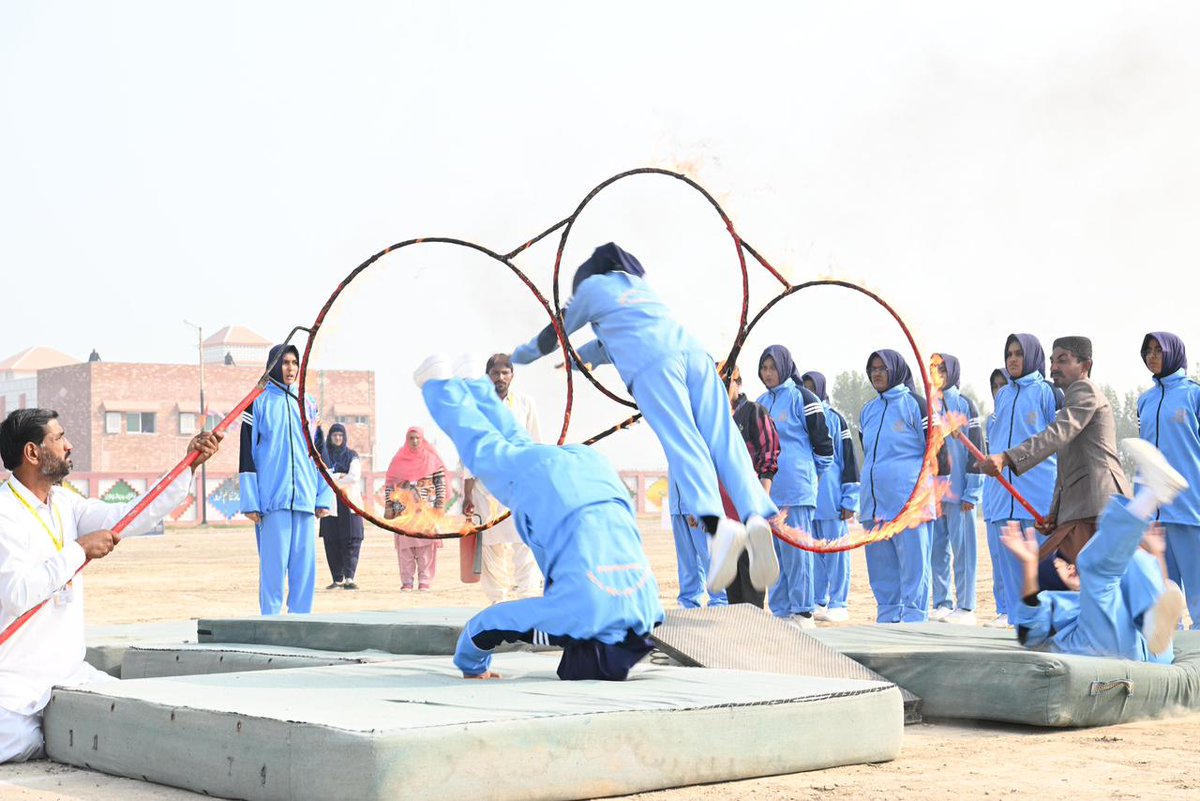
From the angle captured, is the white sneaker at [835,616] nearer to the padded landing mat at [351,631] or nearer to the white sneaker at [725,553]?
the padded landing mat at [351,631]

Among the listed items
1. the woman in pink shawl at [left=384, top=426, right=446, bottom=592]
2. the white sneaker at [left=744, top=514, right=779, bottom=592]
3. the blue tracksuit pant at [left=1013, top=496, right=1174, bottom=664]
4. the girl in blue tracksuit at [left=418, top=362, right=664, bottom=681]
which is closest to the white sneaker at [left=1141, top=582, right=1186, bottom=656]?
the blue tracksuit pant at [left=1013, top=496, right=1174, bottom=664]

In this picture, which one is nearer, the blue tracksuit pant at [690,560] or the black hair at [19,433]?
the black hair at [19,433]

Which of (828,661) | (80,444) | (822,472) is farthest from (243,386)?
(828,661)

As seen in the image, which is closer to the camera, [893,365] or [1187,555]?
[1187,555]

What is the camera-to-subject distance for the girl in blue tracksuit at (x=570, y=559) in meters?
6.07

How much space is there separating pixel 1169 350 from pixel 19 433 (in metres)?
7.37

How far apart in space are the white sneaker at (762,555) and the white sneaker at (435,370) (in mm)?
1547

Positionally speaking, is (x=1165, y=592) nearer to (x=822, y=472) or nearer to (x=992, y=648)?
(x=992, y=648)

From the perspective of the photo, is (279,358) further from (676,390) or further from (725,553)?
(725,553)

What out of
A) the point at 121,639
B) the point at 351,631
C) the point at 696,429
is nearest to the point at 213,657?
the point at 351,631

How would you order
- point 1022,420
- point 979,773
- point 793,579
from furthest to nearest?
point 793,579 < point 1022,420 < point 979,773

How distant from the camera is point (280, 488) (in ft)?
34.3

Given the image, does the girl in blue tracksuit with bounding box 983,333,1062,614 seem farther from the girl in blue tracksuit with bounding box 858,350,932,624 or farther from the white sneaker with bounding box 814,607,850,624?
the white sneaker with bounding box 814,607,850,624

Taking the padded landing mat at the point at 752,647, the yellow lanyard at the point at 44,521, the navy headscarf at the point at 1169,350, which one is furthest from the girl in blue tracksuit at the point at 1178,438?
the yellow lanyard at the point at 44,521
